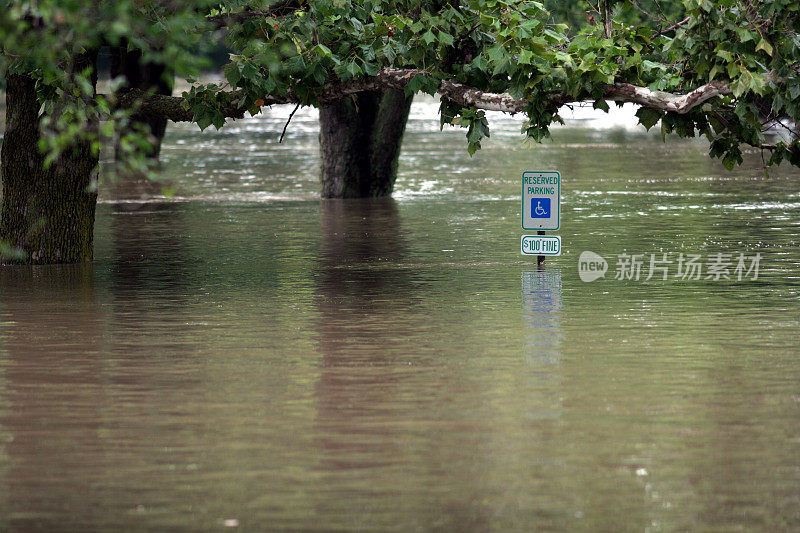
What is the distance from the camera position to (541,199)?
627 inches

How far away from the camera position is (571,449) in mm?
8094

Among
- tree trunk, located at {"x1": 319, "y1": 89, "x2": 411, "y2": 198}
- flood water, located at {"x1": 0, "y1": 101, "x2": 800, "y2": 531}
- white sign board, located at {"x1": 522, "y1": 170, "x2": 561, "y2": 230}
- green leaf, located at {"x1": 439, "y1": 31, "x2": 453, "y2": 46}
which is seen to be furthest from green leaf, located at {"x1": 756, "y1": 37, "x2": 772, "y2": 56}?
tree trunk, located at {"x1": 319, "y1": 89, "x2": 411, "y2": 198}

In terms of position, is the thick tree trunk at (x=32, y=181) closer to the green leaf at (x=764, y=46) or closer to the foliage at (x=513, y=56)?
the foliage at (x=513, y=56)

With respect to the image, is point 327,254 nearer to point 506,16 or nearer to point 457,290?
point 457,290

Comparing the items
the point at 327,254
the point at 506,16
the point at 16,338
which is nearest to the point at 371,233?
the point at 327,254

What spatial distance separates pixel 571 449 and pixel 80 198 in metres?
10.4

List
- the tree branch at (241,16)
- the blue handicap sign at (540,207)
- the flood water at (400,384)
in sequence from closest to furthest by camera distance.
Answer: the flood water at (400,384), the tree branch at (241,16), the blue handicap sign at (540,207)

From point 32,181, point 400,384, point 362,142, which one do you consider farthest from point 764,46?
point 362,142

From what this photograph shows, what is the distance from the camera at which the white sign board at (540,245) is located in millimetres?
16469

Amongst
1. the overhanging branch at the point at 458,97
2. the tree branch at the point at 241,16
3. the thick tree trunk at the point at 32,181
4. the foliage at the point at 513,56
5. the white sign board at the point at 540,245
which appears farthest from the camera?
Result: the thick tree trunk at the point at 32,181

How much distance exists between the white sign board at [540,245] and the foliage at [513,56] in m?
1.70

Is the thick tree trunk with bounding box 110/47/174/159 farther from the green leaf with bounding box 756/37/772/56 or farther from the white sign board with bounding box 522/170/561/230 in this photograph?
the green leaf with bounding box 756/37/772/56

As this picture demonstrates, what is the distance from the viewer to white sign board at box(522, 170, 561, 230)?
15820 millimetres

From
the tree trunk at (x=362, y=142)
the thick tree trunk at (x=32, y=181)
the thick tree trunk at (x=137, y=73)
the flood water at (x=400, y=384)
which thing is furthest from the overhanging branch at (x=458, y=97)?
the thick tree trunk at (x=137, y=73)
